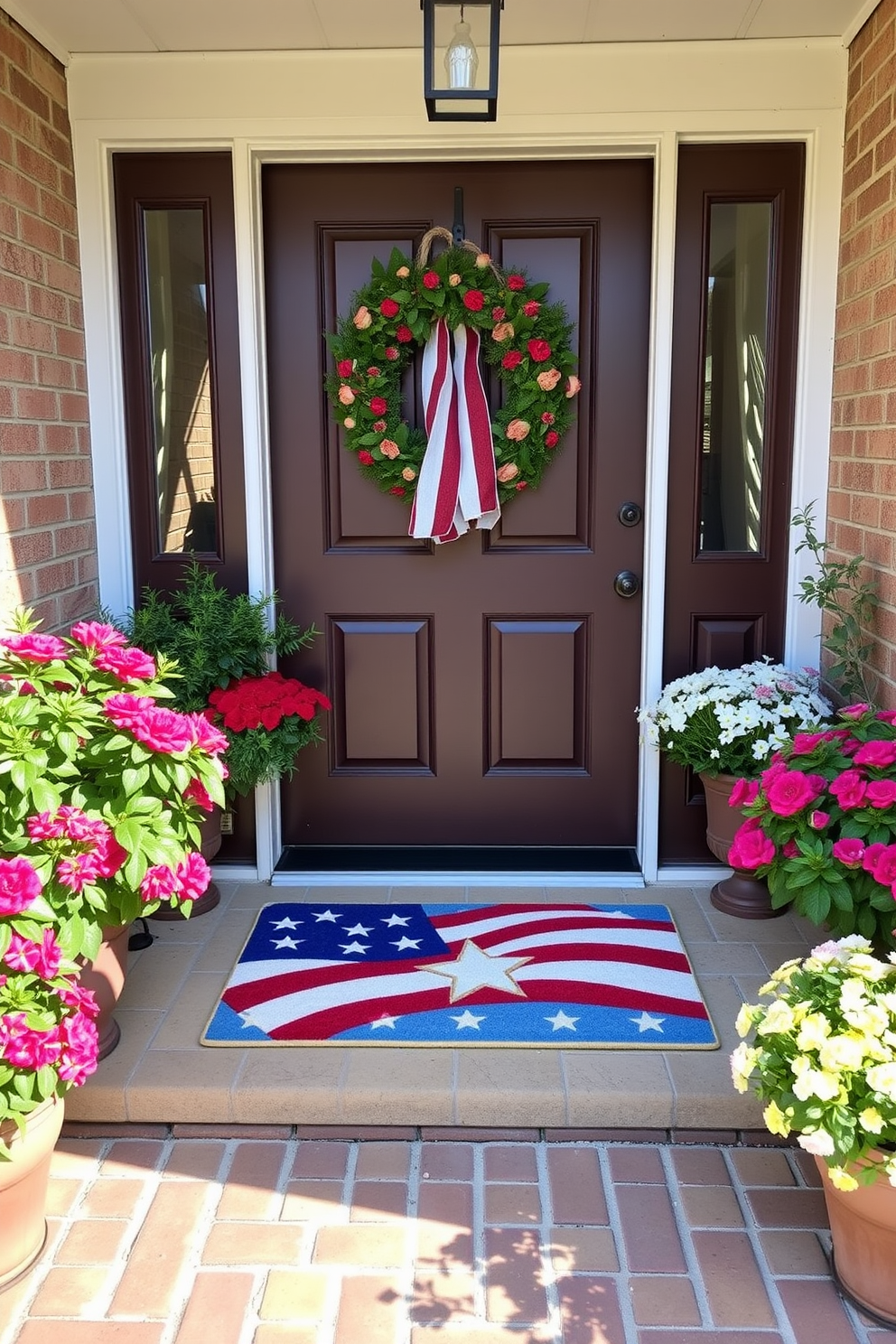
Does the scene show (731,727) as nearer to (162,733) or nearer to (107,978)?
(162,733)

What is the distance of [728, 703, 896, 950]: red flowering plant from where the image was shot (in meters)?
2.12

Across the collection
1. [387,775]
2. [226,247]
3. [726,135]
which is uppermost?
[726,135]

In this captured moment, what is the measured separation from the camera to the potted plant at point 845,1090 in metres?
1.75

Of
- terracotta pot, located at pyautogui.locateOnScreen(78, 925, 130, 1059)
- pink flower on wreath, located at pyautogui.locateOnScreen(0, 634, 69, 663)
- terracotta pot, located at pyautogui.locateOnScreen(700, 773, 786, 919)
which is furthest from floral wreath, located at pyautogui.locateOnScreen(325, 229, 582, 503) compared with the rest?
terracotta pot, located at pyautogui.locateOnScreen(78, 925, 130, 1059)

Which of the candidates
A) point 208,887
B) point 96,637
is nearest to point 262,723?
point 208,887

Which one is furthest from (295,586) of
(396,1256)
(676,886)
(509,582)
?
(396,1256)

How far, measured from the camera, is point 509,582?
11.1 feet

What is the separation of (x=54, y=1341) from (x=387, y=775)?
6.16 ft

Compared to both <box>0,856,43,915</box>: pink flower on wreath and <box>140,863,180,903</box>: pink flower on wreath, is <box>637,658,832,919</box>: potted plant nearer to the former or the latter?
<box>140,863,180,903</box>: pink flower on wreath

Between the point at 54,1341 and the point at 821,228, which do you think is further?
the point at 821,228

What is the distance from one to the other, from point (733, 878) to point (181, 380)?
6.99 ft

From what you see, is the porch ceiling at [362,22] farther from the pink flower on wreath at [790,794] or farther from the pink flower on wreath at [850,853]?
the pink flower on wreath at [850,853]

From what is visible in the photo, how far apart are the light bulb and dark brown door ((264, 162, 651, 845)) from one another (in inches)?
31.7

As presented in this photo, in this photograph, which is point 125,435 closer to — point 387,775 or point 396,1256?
point 387,775
